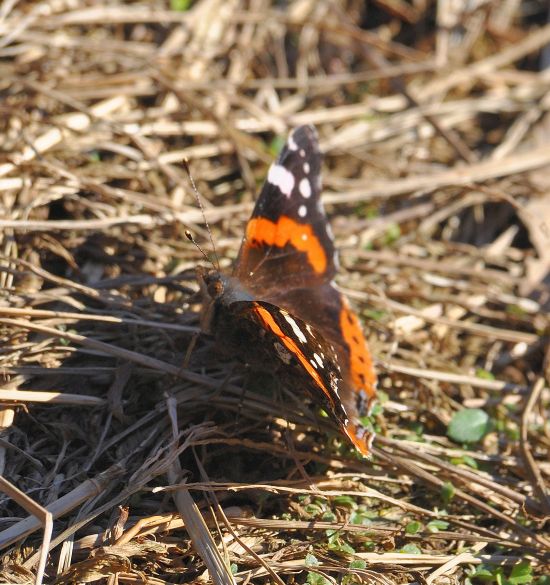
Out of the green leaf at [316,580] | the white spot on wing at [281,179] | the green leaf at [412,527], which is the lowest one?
the green leaf at [412,527]

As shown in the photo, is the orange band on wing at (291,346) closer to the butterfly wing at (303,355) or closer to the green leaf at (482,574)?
the butterfly wing at (303,355)

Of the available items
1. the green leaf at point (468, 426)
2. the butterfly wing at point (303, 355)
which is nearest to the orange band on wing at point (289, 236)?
the butterfly wing at point (303, 355)

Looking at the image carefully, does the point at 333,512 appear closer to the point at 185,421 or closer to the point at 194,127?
the point at 185,421

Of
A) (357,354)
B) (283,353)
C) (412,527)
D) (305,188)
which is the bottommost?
(412,527)

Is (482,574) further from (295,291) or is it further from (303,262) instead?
(303,262)

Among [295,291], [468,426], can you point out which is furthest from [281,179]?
[468,426]

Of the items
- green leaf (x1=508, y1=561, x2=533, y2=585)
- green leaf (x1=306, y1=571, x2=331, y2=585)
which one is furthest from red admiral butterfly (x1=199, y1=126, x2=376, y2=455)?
green leaf (x1=508, y1=561, x2=533, y2=585)
